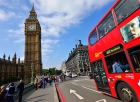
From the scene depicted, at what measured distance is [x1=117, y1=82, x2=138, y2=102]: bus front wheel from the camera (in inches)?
185

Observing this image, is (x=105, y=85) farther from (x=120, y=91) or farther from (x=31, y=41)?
(x=31, y=41)

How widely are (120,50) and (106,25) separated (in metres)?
1.82

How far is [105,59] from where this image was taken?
6.41m

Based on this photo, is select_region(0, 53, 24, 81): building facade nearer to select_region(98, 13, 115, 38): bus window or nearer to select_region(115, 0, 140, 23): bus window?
select_region(98, 13, 115, 38): bus window

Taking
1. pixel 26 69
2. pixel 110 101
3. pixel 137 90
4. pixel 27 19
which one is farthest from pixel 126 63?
pixel 27 19

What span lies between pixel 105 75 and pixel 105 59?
3.18 ft

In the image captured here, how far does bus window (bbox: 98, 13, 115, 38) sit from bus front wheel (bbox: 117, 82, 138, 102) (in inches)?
111

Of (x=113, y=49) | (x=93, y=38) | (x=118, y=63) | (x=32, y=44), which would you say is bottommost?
(x=118, y=63)

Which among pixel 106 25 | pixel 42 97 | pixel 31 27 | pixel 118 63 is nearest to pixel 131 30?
pixel 118 63

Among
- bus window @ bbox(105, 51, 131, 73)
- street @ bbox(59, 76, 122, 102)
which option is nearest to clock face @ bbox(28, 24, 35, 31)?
street @ bbox(59, 76, 122, 102)

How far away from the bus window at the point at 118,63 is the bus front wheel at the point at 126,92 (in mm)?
667

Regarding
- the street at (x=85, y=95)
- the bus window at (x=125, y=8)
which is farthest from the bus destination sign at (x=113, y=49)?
the street at (x=85, y=95)

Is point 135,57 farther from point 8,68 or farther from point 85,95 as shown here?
point 8,68

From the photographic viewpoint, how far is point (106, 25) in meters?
6.34
